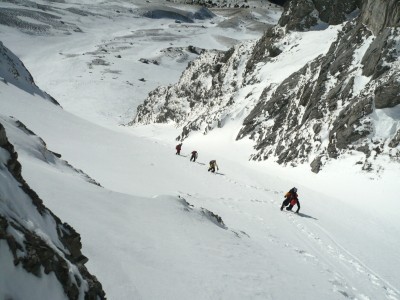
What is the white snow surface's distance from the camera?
8523 millimetres

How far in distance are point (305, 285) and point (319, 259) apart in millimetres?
2893

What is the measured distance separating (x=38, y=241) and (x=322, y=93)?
3131 centimetres

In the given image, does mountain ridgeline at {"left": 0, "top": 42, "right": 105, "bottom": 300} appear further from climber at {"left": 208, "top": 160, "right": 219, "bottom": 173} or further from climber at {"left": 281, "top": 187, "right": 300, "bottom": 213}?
climber at {"left": 208, "top": 160, "right": 219, "bottom": 173}

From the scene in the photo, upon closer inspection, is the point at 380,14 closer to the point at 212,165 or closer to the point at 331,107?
the point at 331,107

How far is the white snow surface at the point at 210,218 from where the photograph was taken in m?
8.52

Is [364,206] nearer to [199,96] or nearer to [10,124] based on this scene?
[10,124]

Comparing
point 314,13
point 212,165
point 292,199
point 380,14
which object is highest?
point 314,13

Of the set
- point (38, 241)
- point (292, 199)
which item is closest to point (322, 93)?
point (292, 199)

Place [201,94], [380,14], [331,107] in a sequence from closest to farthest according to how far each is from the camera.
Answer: [331,107] → [380,14] → [201,94]

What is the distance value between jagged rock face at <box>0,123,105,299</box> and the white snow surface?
28 centimetres

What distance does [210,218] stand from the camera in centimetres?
1298

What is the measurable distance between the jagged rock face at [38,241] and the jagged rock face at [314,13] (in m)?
52.0

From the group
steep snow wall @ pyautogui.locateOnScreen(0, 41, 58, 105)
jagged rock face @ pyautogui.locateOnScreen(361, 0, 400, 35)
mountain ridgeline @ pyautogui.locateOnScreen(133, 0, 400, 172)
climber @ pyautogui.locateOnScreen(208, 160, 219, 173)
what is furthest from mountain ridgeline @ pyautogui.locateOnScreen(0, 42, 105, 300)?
steep snow wall @ pyautogui.locateOnScreen(0, 41, 58, 105)

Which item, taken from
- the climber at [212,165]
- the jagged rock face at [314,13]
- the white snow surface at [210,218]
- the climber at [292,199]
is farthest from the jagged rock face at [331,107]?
the jagged rock face at [314,13]
